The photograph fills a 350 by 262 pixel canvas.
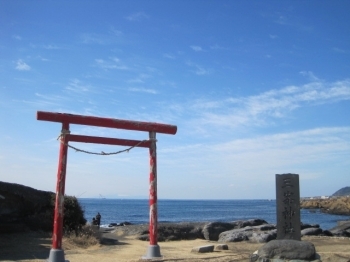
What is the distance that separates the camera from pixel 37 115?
991 cm

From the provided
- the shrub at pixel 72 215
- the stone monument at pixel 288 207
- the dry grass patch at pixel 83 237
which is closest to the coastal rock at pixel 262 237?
the stone monument at pixel 288 207

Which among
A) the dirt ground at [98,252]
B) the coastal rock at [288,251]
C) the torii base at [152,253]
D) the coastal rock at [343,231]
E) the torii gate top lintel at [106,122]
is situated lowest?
the coastal rock at [343,231]

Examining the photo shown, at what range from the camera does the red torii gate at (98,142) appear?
9766 mm

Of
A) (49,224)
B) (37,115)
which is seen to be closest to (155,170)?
(37,115)

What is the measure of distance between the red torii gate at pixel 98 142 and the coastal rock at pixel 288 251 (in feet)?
9.67

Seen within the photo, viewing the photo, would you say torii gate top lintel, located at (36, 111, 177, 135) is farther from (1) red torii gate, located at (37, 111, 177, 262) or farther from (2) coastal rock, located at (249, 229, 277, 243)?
(2) coastal rock, located at (249, 229, 277, 243)

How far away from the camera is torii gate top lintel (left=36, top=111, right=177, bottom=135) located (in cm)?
1009

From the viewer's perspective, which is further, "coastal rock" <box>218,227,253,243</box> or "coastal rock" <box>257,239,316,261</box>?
"coastal rock" <box>218,227,253,243</box>

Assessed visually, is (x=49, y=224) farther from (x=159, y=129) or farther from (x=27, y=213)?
(x=159, y=129)

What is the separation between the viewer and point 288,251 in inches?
→ 374

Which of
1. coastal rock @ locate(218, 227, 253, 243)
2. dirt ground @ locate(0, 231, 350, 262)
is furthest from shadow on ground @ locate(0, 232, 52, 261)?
coastal rock @ locate(218, 227, 253, 243)

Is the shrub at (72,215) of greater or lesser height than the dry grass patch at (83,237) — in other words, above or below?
above

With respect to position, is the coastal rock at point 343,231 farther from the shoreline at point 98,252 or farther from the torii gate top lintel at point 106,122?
the torii gate top lintel at point 106,122

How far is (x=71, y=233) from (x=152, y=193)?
563 cm
